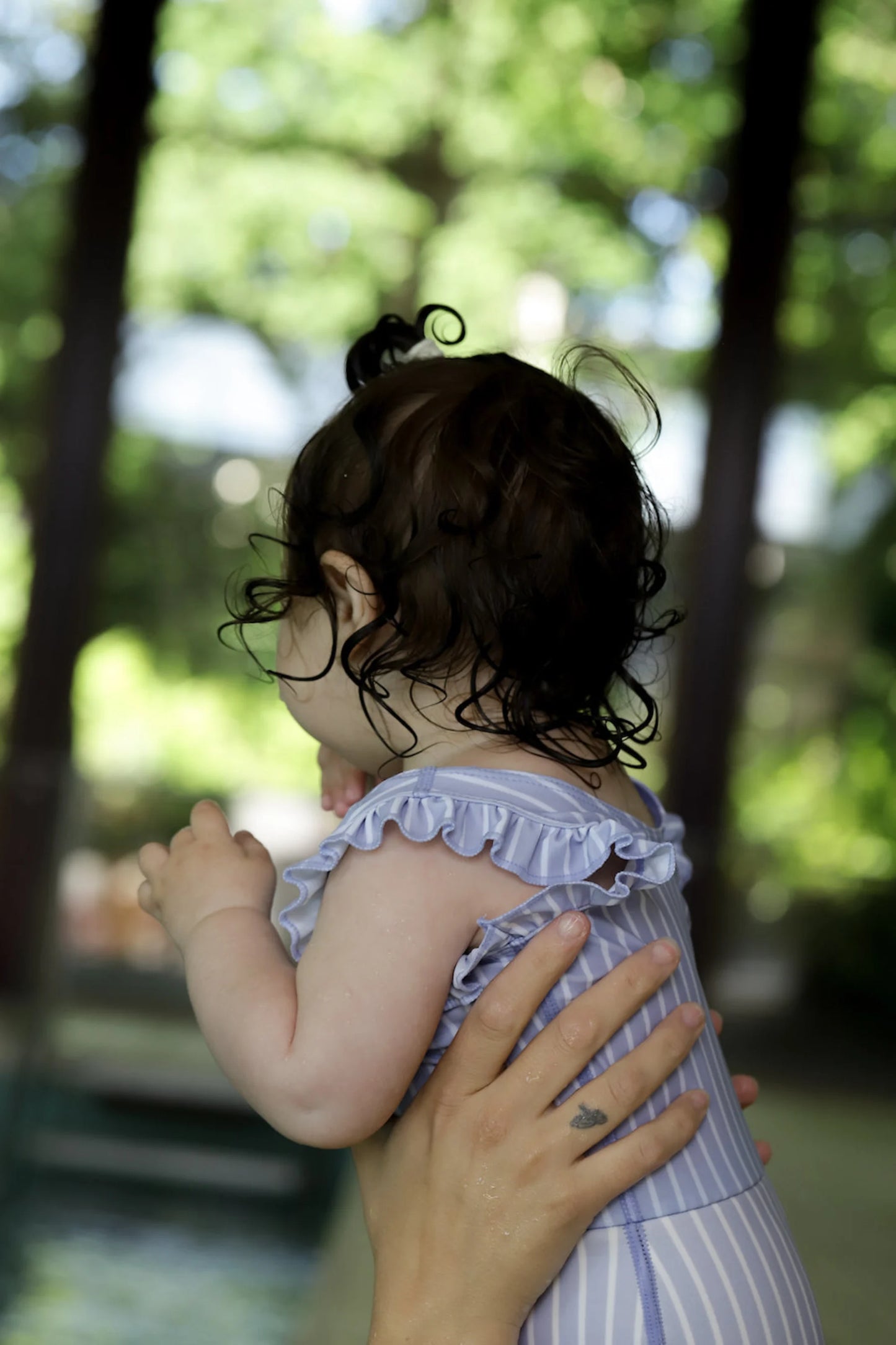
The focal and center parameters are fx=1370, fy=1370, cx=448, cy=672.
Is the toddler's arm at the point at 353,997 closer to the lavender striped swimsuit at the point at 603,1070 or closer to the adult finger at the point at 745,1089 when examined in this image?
the lavender striped swimsuit at the point at 603,1070

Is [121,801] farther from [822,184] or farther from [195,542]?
[822,184]

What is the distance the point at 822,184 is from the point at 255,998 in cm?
367

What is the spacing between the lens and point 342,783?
1.05m

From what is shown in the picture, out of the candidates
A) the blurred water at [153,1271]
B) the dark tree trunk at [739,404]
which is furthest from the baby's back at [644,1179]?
the dark tree trunk at [739,404]

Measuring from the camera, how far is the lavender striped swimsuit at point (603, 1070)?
755 millimetres

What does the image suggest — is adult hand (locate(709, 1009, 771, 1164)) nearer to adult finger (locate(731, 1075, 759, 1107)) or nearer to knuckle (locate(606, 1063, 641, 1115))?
adult finger (locate(731, 1075, 759, 1107))

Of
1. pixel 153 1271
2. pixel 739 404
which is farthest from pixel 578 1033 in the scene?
pixel 739 404

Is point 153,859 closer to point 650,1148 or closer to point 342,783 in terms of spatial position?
point 342,783

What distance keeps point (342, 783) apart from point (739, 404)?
10.1 ft

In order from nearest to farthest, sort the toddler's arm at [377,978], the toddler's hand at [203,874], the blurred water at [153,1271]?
the toddler's arm at [377,978], the toddler's hand at [203,874], the blurred water at [153,1271]

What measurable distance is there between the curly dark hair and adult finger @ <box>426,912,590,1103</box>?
0.12 metres

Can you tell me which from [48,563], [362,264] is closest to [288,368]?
[362,264]

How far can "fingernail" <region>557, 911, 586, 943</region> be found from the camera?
2.55 feet

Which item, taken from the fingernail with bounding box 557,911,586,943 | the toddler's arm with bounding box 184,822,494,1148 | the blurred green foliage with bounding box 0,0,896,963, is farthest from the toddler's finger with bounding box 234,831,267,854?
the blurred green foliage with bounding box 0,0,896,963
